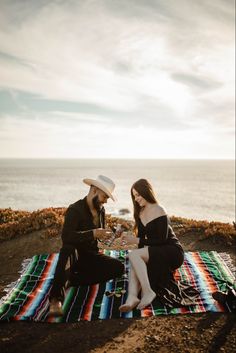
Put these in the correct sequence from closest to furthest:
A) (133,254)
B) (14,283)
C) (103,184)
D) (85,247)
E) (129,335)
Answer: (129,335) < (133,254) < (103,184) < (85,247) < (14,283)

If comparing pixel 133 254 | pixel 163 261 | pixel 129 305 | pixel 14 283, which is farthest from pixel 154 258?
pixel 14 283

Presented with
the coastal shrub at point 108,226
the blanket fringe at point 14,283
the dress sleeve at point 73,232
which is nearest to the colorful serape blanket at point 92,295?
the blanket fringe at point 14,283

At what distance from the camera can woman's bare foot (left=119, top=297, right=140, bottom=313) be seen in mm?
5785

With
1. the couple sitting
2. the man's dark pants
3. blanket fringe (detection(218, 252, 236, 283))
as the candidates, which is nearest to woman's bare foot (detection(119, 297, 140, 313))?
the couple sitting

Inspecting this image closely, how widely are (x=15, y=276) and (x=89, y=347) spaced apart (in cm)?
402

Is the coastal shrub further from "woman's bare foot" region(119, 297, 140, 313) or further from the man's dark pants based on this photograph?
"woman's bare foot" region(119, 297, 140, 313)

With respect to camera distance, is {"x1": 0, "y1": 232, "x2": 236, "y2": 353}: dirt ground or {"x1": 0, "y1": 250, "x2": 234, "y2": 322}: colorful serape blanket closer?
{"x1": 0, "y1": 232, "x2": 236, "y2": 353}: dirt ground

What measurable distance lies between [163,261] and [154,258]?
0.22 metres

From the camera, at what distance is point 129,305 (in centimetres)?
579

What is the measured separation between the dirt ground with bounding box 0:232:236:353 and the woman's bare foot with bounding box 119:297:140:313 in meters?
0.18

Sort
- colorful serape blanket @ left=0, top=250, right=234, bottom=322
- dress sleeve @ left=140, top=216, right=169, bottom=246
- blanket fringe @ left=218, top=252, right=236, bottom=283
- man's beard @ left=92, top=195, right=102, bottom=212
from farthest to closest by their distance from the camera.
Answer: blanket fringe @ left=218, top=252, right=236, bottom=283
man's beard @ left=92, top=195, right=102, bottom=212
dress sleeve @ left=140, top=216, right=169, bottom=246
colorful serape blanket @ left=0, top=250, right=234, bottom=322

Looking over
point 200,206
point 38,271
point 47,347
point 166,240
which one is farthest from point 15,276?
point 200,206

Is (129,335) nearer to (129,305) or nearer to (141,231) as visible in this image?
(129,305)

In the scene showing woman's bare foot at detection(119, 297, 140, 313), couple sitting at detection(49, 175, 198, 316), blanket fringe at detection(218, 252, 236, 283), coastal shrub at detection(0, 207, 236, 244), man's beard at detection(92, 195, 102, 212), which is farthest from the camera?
coastal shrub at detection(0, 207, 236, 244)
